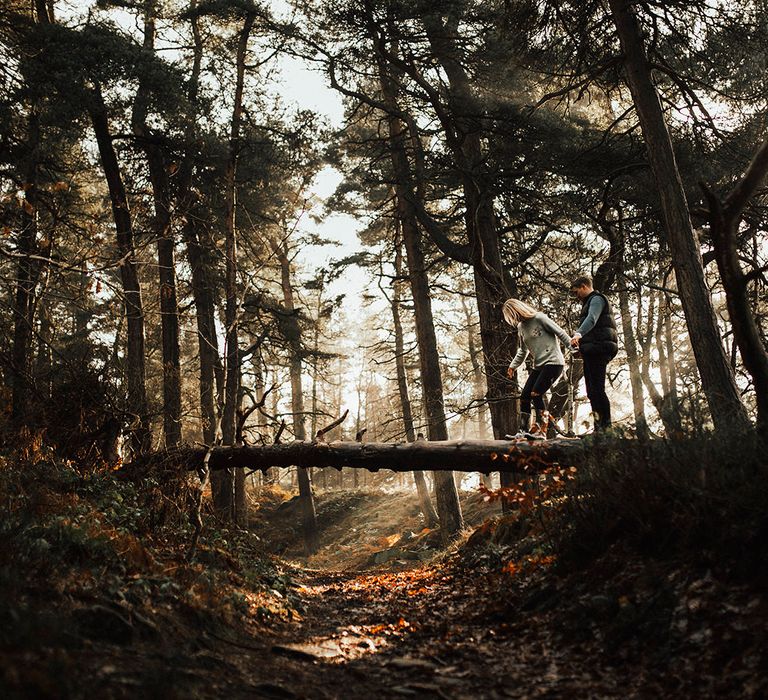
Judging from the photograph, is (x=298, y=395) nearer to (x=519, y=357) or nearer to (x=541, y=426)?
(x=519, y=357)

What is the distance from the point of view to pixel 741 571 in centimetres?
338

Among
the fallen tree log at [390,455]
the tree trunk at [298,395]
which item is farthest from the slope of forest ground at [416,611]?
the tree trunk at [298,395]

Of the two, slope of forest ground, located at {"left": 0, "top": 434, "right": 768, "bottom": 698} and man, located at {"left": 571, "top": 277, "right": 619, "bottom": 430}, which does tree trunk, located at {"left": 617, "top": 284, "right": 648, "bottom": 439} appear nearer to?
man, located at {"left": 571, "top": 277, "right": 619, "bottom": 430}

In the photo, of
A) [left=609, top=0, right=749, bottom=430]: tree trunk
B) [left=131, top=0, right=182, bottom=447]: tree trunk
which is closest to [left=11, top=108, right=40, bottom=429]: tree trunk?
[left=131, top=0, right=182, bottom=447]: tree trunk

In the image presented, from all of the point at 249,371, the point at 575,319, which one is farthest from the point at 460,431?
the point at 575,319

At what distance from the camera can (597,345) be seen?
25.2 feet

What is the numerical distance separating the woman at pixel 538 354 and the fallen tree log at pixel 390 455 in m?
0.70

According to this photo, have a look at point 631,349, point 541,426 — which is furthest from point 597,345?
point 631,349

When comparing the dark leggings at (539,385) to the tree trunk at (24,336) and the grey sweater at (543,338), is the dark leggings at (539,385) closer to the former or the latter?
the grey sweater at (543,338)

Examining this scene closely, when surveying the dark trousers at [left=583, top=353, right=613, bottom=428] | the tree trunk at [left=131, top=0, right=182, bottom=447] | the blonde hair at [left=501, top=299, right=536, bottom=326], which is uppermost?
the tree trunk at [left=131, top=0, right=182, bottom=447]

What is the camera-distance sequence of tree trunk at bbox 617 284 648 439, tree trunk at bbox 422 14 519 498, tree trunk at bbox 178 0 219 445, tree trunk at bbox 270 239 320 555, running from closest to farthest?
tree trunk at bbox 422 14 519 498
tree trunk at bbox 178 0 219 445
tree trunk at bbox 617 284 648 439
tree trunk at bbox 270 239 320 555

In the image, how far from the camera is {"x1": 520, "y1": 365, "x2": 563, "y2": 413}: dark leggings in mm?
7910

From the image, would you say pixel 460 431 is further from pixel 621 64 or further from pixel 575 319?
pixel 621 64

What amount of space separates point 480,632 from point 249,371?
51.9 ft
